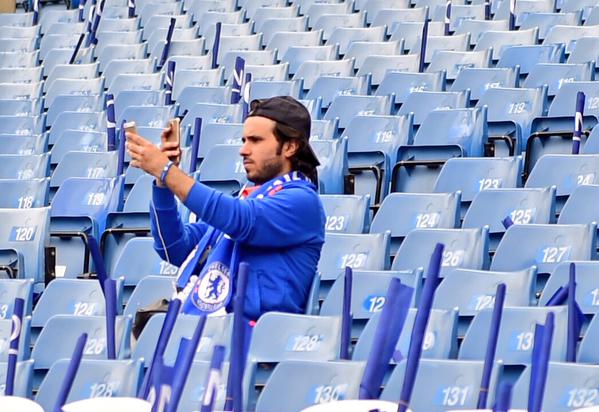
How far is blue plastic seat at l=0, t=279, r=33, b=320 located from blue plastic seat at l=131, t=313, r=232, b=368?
99 centimetres

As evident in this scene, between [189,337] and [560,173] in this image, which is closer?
[189,337]

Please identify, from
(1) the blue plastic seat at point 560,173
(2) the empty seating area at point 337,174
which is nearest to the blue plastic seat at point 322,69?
(2) the empty seating area at point 337,174

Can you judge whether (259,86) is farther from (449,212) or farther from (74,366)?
(74,366)

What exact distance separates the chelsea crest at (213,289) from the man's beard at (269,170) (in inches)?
10.8

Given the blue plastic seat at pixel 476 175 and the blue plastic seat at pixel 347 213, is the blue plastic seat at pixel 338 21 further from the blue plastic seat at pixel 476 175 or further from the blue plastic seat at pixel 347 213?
the blue plastic seat at pixel 347 213

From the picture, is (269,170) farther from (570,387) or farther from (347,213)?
(347,213)

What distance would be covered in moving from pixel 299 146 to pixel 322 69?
14.4 ft

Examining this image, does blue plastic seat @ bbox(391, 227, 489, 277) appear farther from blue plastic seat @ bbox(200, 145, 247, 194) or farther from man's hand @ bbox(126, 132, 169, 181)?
blue plastic seat @ bbox(200, 145, 247, 194)

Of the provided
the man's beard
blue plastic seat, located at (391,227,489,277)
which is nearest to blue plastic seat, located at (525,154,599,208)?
blue plastic seat, located at (391,227,489,277)

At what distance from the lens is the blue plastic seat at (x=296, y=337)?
418cm

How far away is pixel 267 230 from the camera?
14.2 feet

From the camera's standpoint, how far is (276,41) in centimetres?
974

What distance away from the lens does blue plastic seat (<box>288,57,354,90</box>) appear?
28.7 feet

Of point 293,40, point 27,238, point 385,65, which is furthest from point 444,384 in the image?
point 293,40
